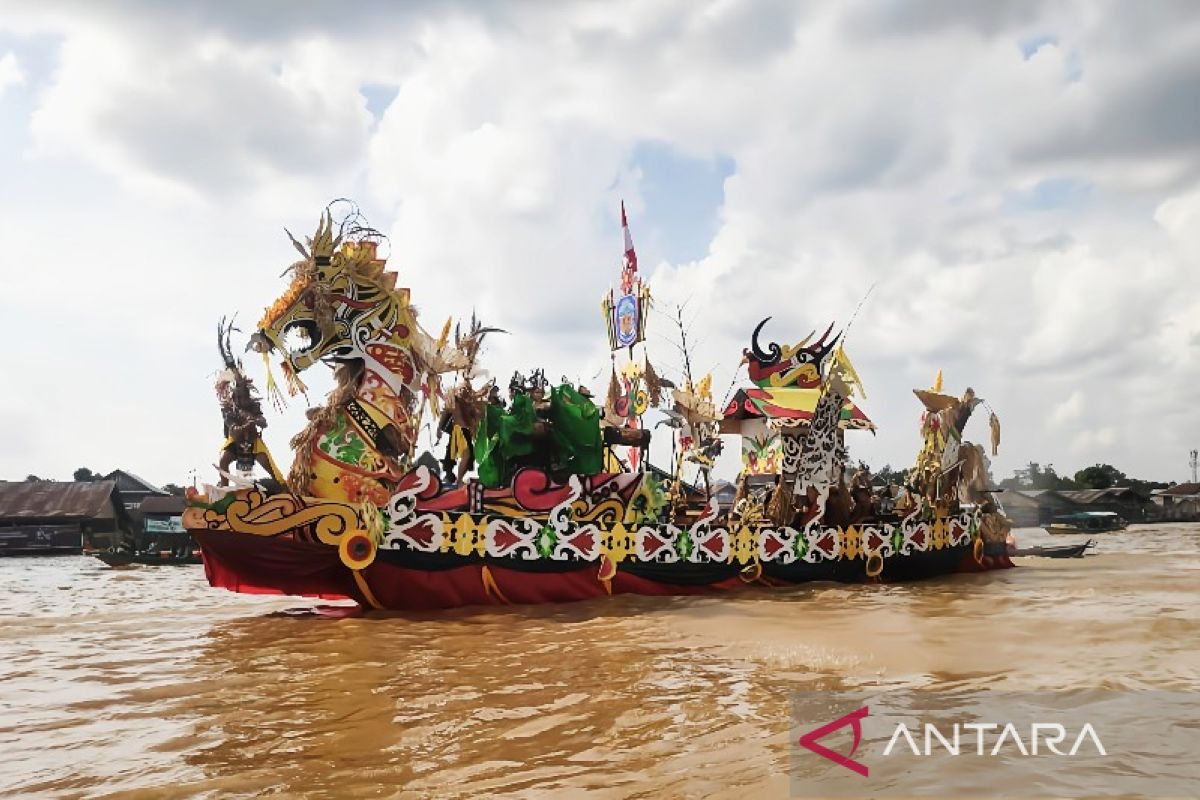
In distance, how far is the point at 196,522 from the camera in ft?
30.3

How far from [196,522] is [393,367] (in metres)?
2.89

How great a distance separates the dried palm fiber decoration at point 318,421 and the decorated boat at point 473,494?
2 centimetres

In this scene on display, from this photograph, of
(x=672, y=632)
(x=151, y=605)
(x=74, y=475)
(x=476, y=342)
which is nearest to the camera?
(x=672, y=632)

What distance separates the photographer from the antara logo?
12.9 feet

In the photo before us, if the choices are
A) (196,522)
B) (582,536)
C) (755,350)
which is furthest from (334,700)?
(755,350)

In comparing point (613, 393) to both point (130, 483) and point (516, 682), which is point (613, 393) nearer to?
point (516, 682)

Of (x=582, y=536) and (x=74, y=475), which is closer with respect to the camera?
(x=582, y=536)

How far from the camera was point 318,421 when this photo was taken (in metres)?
10.2

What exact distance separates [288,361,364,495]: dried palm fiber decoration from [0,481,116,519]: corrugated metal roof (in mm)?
34251

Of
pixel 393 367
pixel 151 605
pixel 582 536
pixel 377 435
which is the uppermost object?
pixel 393 367

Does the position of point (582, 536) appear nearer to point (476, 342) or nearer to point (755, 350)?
point (476, 342)

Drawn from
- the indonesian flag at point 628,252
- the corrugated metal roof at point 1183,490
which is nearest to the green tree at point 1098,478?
the corrugated metal roof at point 1183,490

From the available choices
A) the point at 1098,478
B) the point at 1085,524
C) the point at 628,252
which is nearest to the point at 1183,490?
the point at 1098,478

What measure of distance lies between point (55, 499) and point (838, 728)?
143 ft
